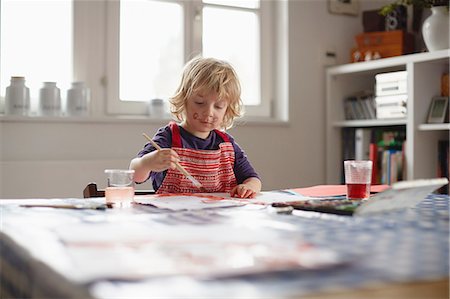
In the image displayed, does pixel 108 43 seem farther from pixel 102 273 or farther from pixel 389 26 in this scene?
pixel 102 273

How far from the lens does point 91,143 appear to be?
2902 millimetres

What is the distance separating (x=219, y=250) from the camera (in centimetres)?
71

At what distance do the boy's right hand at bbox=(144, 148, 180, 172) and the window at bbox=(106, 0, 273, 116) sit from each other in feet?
5.27

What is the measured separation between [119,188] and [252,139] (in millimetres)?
2073

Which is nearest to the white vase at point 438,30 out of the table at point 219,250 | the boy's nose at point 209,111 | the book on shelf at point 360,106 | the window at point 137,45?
the book on shelf at point 360,106

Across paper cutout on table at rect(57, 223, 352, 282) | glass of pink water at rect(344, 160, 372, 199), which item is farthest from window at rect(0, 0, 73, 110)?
paper cutout on table at rect(57, 223, 352, 282)

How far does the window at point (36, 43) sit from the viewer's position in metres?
2.85

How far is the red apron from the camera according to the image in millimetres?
1862

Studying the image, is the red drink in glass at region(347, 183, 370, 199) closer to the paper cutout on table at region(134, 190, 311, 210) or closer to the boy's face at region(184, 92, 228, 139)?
the paper cutout on table at region(134, 190, 311, 210)

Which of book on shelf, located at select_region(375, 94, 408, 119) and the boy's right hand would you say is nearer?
the boy's right hand

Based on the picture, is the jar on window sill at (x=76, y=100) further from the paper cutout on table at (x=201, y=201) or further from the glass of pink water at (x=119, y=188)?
the glass of pink water at (x=119, y=188)

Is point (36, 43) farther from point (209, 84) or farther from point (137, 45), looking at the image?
point (209, 84)

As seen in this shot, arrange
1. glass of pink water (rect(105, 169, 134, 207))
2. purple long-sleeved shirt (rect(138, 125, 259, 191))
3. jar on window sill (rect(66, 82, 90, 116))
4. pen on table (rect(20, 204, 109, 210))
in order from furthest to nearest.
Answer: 1. jar on window sill (rect(66, 82, 90, 116))
2. purple long-sleeved shirt (rect(138, 125, 259, 191))
3. glass of pink water (rect(105, 169, 134, 207))
4. pen on table (rect(20, 204, 109, 210))

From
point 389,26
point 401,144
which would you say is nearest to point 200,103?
point 401,144
